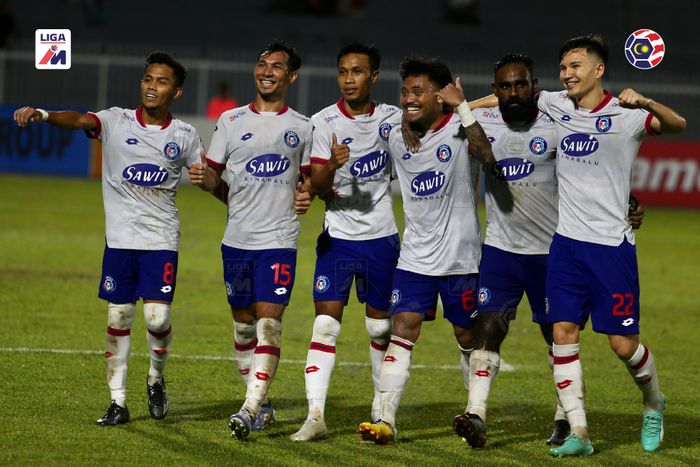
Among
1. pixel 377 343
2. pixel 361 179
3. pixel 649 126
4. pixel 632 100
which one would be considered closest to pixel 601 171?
pixel 649 126

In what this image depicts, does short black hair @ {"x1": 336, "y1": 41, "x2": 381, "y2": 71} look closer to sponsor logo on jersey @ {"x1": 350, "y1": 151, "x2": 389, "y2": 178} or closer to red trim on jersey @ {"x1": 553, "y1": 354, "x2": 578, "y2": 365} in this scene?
sponsor logo on jersey @ {"x1": 350, "y1": 151, "x2": 389, "y2": 178}

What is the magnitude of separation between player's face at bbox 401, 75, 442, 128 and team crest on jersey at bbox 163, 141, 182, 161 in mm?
1516

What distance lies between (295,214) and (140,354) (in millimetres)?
2894

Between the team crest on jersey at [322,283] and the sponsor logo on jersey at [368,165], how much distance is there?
69cm

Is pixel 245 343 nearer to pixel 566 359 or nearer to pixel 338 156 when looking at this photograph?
pixel 338 156

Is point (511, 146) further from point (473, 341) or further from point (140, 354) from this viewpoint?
point (140, 354)

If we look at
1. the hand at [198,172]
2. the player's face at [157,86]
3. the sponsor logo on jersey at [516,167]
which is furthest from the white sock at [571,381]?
the player's face at [157,86]

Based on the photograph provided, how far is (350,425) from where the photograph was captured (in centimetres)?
805

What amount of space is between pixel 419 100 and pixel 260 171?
3.58ft

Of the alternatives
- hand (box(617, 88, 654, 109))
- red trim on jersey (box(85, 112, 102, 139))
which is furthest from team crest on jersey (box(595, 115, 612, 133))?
red trim on jersey (box(85, 112, 102, 139))

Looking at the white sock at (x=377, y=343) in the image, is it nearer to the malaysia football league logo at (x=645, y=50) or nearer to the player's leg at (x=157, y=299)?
the player's leg at (x=157, y=299)

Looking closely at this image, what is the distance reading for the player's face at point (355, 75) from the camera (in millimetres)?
7898

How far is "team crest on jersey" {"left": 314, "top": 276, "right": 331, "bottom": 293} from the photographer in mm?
7801

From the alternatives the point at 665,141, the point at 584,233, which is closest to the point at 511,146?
the point at 584,233
